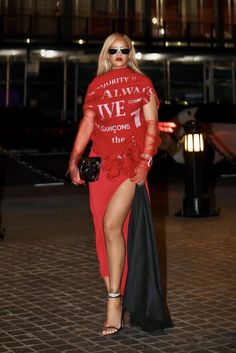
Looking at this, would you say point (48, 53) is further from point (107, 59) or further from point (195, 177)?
point (107, 59)

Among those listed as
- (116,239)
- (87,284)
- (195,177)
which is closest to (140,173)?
(116,239)

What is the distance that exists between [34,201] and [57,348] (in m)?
8.05

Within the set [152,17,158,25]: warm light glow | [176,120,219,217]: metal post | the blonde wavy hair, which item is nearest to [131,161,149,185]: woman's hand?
the blonde wavy hair

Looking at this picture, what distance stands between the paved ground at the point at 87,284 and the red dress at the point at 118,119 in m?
0.96

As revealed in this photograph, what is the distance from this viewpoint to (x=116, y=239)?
193 inches

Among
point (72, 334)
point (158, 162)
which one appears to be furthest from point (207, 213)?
point (158, 162)

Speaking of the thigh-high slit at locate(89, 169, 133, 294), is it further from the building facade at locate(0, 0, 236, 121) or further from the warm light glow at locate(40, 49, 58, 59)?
the warm light glow at locate(40, 49, 58, 59)

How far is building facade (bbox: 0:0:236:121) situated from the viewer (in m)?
34.6

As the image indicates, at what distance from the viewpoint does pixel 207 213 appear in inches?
420

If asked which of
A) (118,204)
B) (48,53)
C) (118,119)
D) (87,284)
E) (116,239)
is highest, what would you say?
(48,53)

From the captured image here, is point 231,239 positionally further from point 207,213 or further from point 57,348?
point 57,348

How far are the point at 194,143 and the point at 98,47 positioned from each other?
24013 mm

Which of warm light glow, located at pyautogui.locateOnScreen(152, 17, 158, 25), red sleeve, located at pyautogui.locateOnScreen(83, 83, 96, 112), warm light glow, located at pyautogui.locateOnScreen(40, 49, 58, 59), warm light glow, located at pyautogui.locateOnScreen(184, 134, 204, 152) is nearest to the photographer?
red sleeve, located at pyautogui.locateOnScreen(83, 83, 96, 112)

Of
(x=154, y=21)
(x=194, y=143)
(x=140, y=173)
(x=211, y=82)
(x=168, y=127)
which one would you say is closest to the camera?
(x=140, y=173)
